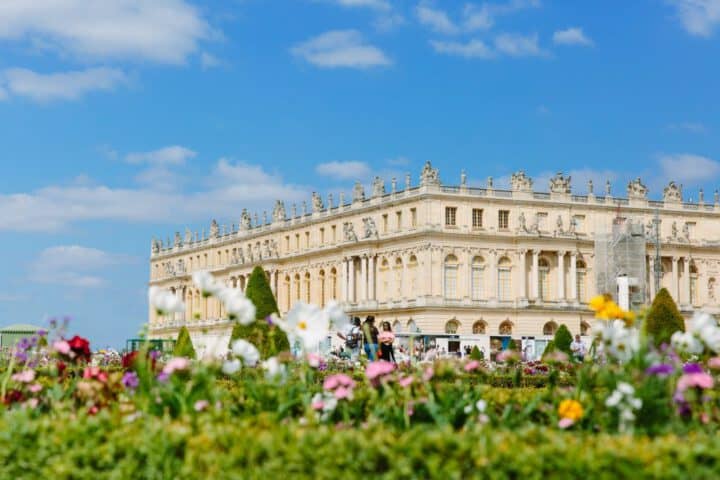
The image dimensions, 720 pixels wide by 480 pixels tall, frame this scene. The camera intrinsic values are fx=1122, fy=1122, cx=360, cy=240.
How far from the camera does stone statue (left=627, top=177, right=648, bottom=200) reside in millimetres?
63031

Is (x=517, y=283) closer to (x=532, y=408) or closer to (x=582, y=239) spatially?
(x=582, y=239)

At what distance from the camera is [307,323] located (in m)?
7.37

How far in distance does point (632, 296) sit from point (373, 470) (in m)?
36.1

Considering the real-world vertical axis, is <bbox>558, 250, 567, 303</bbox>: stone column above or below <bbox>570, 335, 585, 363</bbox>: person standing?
above

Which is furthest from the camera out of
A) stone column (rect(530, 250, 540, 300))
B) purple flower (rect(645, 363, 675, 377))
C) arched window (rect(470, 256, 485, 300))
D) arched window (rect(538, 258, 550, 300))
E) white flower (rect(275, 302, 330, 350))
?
arched window (rect(538, 258, 550, 300))

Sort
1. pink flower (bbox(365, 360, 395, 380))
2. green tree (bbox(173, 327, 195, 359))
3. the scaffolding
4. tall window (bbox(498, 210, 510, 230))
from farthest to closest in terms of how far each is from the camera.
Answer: tall window (bbox(498, 210, 510, 230)), the scaffolding, green tree (bbox(173, 327, 195, 359)), pink flower (bbox(365, 360, 395, 380))

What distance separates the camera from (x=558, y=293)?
59.1 meters

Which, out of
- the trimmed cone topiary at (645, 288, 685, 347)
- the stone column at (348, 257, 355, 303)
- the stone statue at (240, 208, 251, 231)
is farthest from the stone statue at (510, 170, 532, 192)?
the trimmed cone topiary at (645, 288, 685, 347)

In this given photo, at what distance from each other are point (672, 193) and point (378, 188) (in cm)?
1738

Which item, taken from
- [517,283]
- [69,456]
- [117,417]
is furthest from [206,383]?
[517,283]

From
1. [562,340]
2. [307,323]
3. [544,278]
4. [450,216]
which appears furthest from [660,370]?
[544,278]

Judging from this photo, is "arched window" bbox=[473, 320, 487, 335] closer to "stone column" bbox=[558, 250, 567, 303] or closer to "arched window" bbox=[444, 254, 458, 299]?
"arched window" bbox=[444, 254, 458, 299]

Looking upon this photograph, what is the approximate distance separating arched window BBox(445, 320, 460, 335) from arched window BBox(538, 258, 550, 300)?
532cm

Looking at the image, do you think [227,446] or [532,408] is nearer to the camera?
[227,446]
